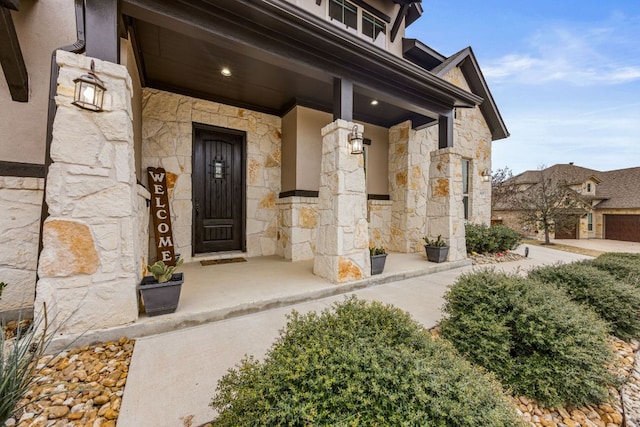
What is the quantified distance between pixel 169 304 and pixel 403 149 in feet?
18.2

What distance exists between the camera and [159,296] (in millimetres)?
2152

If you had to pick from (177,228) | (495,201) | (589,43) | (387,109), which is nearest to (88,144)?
(177,228)

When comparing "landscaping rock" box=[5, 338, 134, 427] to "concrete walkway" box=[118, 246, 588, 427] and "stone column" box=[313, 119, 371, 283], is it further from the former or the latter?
"stone column" box=[313, 119, 371, 283]

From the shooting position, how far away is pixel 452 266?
14.9 feet

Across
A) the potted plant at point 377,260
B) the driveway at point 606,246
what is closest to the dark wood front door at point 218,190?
the potted plant at point 377,260

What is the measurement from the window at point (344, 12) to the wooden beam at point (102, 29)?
409 cm

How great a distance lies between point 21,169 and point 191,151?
7.18 feet

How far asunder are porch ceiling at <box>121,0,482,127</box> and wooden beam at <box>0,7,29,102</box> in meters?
0.90

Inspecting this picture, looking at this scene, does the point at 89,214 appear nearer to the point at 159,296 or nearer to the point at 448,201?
the point at 159,296

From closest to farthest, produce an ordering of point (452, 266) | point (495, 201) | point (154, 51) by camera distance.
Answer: point (154, 51), point (452, 266), point (495, 201)

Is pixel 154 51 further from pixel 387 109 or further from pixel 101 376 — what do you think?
pixel 387 109

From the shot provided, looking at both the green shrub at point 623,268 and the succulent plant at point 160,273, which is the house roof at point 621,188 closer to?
the green shrub at point 623,268

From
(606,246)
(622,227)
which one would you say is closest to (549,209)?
(606,246)

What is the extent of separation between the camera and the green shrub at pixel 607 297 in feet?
7.88
